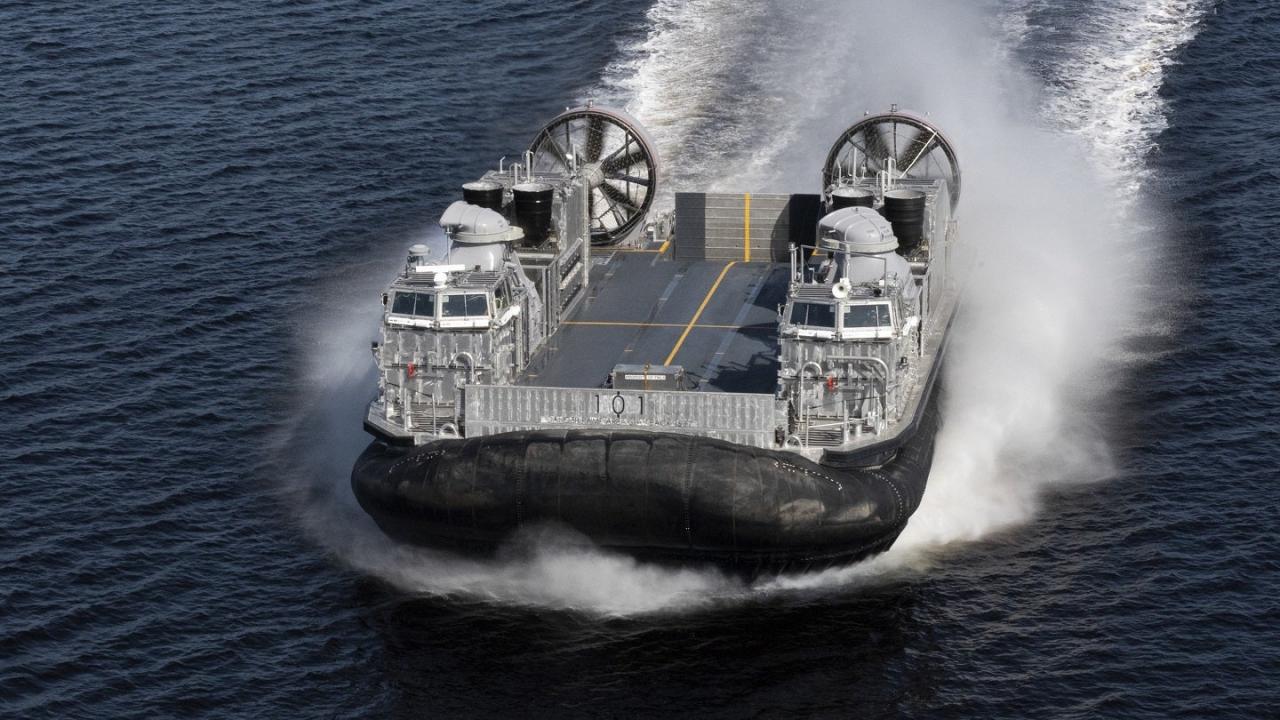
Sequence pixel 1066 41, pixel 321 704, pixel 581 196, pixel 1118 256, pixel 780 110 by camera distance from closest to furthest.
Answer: pixel 321 704 < pixel 581 196 < pixel 1118 256 < pixel 780 110 < pixel 1066 41

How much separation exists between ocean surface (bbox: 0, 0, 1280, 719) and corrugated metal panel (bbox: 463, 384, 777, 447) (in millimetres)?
3057

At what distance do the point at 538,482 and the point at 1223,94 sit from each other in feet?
141

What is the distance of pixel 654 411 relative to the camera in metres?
46.1

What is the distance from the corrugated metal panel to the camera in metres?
46.0

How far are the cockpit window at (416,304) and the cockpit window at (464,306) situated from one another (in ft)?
1.06

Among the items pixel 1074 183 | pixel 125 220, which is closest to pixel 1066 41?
pixel 1074 183

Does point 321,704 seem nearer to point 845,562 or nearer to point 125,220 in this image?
point 845,562

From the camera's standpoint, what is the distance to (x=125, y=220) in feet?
228

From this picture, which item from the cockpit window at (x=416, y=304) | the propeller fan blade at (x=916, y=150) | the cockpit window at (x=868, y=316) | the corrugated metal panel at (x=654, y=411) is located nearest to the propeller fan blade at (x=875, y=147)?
the propeller fan blade at (x=916, y=150)

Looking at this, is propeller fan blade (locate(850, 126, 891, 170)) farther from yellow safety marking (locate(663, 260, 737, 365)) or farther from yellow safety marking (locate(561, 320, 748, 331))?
yellow safety marking (locate(561, 320, 748, 331))

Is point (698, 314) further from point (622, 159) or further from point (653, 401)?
point (653, 401)

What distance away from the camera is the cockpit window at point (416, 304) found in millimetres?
47844

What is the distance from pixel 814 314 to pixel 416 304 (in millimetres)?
9226

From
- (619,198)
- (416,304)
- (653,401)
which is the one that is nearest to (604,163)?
(619,198)
